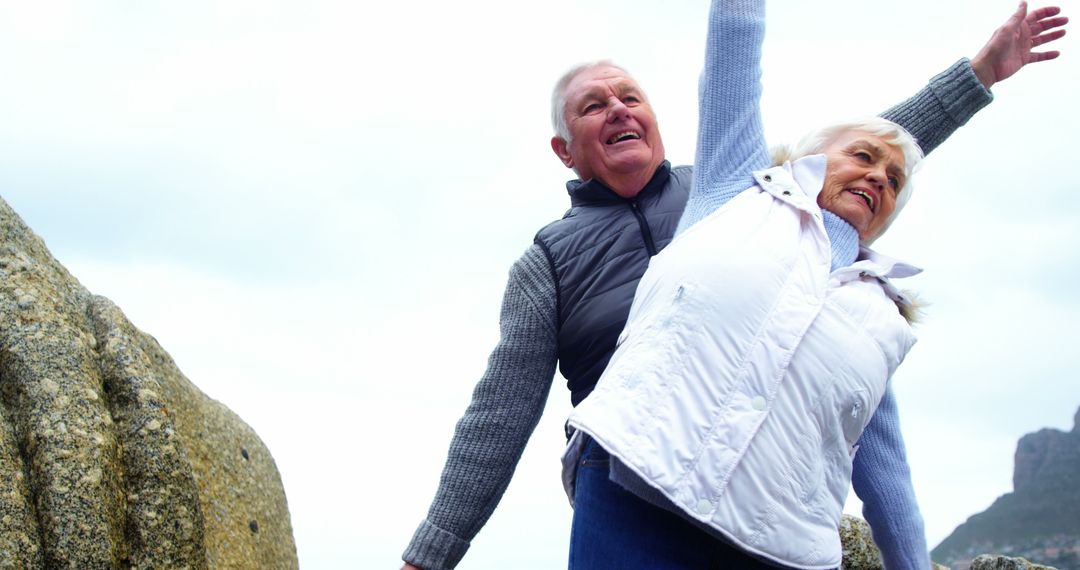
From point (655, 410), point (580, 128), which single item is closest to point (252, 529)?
point (580, 128)

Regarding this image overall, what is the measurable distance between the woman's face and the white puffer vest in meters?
0.25

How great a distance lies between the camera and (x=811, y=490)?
3498 mm

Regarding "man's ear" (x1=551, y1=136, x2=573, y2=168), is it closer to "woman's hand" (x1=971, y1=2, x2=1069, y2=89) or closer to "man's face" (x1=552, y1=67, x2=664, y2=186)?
"man's face" (x1=552, y1=67, x2=664, y2=186)

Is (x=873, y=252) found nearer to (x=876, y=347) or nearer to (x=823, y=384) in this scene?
(x=876, y=347)

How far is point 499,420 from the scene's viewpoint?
4.58 meters

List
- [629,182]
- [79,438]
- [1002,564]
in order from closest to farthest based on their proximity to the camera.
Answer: [79,438]
[629,182]
[1002,564]

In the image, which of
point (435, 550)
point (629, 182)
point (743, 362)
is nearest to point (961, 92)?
point (629, 182)

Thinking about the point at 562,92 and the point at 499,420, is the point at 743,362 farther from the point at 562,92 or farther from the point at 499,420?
the point at 562,92

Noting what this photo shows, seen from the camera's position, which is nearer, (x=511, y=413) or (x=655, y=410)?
(x=655, y=410)

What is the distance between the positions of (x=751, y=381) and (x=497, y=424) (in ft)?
4.85

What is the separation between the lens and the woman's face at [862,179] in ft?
13.0

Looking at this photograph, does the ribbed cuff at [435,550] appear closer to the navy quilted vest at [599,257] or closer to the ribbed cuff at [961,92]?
the navy quilted vest at [599,257]

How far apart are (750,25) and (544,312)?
143cm

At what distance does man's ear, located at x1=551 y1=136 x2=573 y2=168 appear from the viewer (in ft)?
16.4
